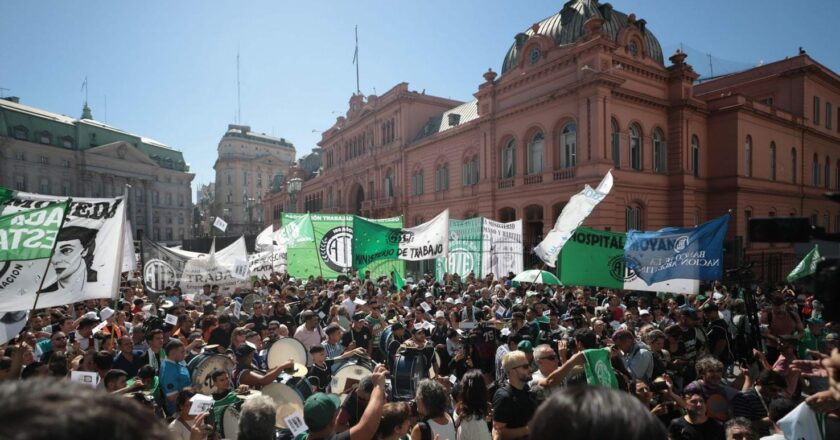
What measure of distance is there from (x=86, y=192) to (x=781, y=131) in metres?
84.1

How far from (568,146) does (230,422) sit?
72.9 feet

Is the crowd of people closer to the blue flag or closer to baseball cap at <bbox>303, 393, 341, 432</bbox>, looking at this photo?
baseball cap at <bbox>303, 393, 341, 432</bbox>

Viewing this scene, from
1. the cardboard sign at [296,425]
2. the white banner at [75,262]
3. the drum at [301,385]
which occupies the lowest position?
the drum at [301,385]

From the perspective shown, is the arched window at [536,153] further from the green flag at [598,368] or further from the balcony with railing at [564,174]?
the green flag at [598,368]

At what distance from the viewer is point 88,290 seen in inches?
305

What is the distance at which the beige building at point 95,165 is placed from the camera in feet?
208

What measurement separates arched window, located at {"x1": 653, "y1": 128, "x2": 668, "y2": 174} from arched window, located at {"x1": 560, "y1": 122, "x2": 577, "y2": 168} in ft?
16.4

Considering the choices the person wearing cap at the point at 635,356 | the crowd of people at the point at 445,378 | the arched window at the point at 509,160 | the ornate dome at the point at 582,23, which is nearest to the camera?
the crowd of people at the point at 445,378

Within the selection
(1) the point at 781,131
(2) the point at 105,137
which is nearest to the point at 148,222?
(2) the point at 105,137

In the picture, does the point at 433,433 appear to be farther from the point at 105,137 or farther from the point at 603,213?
the point at 105,137

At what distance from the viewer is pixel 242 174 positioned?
9144 centimetres

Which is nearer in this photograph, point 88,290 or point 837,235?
point 837,235

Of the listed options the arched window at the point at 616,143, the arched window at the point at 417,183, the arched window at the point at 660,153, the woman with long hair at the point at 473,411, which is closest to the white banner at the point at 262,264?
the woman with long hair at the point at 473,411

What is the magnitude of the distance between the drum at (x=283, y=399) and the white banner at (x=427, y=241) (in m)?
8.37
